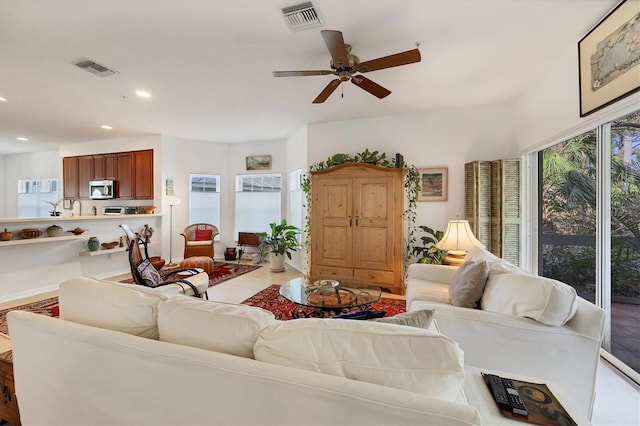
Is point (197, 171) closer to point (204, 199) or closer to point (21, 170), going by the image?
point (204, 199)

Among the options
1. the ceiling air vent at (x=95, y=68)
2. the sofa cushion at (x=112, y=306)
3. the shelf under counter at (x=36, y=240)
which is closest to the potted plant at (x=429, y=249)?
the sofa cushion at (x=112, y=306)

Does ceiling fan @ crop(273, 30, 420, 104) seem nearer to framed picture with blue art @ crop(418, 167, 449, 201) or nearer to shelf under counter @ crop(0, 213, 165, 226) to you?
framed picture with blue art @ crop(418, 167, 449, 201)

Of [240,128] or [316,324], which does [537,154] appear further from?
[240,128]

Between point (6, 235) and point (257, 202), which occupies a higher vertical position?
point (257, 202)

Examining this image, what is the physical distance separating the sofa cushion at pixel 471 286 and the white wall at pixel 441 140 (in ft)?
7.58

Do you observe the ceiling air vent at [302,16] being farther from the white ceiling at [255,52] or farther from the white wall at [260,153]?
the white wall at [260,153]

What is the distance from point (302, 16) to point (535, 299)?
8.09 feet

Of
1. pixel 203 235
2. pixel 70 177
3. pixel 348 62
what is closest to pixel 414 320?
pixel 348 62

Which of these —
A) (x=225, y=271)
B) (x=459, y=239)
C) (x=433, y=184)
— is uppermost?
(x=433, y=184)

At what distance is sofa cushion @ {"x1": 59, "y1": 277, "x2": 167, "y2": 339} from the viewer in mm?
1180

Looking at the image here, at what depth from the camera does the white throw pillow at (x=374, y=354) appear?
83 centimetres

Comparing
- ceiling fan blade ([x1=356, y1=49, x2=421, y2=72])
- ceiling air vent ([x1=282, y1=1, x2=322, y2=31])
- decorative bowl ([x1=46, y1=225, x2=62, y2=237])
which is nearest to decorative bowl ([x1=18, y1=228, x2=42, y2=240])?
decorative bowl ([x1=46, y1=225, x2=62, y2=237])

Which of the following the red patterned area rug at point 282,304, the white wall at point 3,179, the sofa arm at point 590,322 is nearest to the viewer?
the sofa arm at point 590,322

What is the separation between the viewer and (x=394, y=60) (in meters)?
2.17
